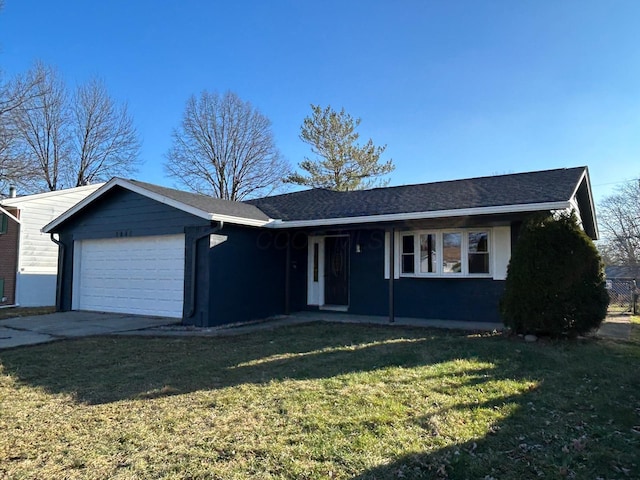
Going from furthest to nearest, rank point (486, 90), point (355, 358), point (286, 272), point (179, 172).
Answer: point (179, 172) < point (486, 90) < point (286, 272) < point (355, 358)

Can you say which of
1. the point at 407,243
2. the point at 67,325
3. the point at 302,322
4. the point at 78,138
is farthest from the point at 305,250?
the point at 78,138

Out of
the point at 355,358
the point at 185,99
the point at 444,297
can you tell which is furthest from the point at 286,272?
the point at 185,99

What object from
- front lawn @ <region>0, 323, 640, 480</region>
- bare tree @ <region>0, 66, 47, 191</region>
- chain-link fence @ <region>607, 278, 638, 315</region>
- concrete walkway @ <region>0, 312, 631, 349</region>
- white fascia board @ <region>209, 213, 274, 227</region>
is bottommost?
front lawn @ <region>0, 323, 640, 480</region>

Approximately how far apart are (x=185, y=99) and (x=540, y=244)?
2746cm

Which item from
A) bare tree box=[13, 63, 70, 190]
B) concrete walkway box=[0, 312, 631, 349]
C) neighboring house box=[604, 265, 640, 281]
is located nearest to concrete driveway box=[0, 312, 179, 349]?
concrete walkway box=[0, 312, 631, 349]

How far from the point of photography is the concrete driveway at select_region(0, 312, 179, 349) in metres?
8.09

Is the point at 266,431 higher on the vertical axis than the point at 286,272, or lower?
lower

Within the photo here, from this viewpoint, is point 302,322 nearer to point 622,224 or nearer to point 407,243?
point 407,243

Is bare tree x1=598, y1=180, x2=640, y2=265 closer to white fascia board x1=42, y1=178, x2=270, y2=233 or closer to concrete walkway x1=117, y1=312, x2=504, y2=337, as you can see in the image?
concrete walkway x1=117, y1=312, x2=504, y2=337

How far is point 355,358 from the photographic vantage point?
630 centimetres

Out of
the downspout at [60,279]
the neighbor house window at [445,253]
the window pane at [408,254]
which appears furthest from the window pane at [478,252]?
the downspout at [60,279]

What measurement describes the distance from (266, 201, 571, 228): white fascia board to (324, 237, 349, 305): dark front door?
168 cm

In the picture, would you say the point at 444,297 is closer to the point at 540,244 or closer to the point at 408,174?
the point at 540,244

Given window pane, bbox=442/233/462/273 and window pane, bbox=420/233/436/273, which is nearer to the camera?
window pane, bbox=442/233/462/273
